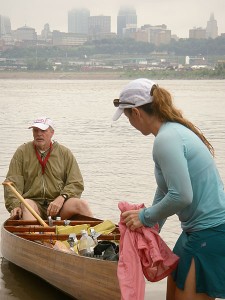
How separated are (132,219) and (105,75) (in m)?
153

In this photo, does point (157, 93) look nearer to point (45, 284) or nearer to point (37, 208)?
point (45, 284)

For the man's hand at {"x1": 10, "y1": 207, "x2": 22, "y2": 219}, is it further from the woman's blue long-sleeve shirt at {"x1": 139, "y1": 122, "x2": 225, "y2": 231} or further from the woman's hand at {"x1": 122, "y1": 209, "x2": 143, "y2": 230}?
the woman's blue long-sleeve shirt at {"x1": 139, "y1": 122, "x2": 225, "y2": 231}

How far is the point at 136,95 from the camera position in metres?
4.99

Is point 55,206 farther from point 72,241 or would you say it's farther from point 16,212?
point 72,241

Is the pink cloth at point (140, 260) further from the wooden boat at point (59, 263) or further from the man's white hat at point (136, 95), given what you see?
the wooden boat at point (59, 263)

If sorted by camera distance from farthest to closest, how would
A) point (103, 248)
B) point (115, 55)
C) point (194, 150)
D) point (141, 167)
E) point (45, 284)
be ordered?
1. point (115, 55)
2. point (141, 167)
3. point (45, 284)
4. point (103, 248)
5. point (194, 150)

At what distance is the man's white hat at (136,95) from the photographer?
4984 millimetres

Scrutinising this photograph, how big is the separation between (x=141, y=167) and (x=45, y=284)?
11.7m

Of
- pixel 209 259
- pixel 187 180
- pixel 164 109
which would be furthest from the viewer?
pixel 164 109

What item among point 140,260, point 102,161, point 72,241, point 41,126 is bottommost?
point 102,161

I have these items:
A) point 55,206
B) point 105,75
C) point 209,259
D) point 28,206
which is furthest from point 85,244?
point 105,75

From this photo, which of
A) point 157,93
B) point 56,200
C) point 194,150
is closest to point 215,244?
point 194,150

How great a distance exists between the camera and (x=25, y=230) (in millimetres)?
8531

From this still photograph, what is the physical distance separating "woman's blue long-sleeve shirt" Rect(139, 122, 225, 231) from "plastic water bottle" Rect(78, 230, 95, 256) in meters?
2.27
